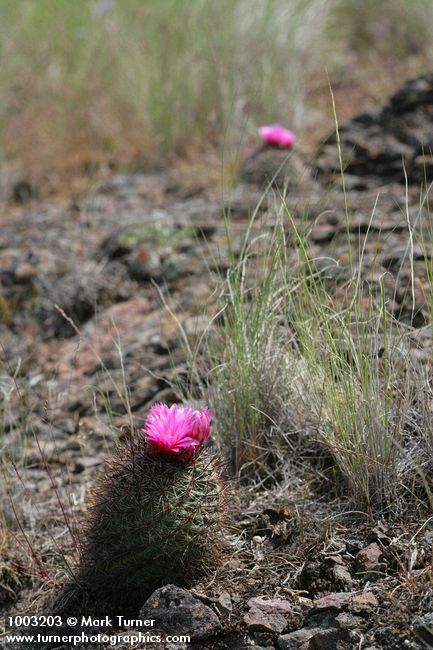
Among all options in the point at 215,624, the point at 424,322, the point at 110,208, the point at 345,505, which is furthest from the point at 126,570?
the point at 110,208

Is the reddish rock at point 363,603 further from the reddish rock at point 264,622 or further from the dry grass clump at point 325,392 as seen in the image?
the dry grass clump at point 325,392

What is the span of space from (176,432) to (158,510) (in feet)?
0.70

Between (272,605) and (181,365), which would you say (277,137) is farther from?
(272,605)

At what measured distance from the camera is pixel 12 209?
6137 mm

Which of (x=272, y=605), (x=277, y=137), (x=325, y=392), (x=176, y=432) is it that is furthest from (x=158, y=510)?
(x=277, y=137)

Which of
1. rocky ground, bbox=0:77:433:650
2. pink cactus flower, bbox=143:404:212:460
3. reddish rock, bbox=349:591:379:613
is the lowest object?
rocky ground, bbox=0:77:433:650

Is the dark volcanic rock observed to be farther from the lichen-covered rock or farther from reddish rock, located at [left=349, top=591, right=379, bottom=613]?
the lichen-covered rock

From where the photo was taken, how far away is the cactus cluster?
7.75 ft

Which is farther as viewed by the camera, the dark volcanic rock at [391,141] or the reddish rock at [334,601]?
the dark volcanic rock at [391,141]

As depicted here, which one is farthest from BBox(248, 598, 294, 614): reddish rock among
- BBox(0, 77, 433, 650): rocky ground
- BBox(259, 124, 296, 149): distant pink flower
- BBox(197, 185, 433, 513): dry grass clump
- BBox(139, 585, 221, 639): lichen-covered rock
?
BBox(259, 124, 296, 149): distant pink flower

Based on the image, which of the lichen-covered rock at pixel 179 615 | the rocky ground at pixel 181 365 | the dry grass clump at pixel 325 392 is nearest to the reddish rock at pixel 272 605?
the rocky ground at pixel 181 365

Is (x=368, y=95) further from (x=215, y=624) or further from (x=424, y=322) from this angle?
(x=215, y=624)

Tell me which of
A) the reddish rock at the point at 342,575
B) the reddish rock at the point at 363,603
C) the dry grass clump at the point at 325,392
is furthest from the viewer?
the dry grass clump at the point at 325,392

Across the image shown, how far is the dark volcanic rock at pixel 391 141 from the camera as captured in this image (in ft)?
17.1
